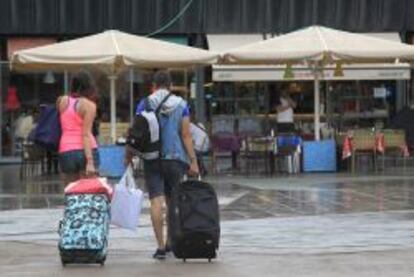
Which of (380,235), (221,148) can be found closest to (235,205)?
(380,235)

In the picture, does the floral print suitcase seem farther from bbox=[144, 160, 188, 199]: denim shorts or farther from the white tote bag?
bbox=[144, 160, 188, 199]: denim shorts

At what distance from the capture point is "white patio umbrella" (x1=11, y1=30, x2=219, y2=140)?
67.1 feet

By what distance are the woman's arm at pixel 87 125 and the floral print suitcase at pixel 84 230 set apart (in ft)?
2.01

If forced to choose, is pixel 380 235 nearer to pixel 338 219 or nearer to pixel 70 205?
Result: pixel 338 219

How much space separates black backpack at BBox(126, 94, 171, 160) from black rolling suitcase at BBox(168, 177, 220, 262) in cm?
55

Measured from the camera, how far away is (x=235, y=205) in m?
15.6

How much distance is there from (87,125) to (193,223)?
163 centimetres

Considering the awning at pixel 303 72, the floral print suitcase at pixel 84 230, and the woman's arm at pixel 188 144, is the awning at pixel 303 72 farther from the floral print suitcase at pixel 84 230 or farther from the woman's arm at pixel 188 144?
the floral print suitcase at pixel 84 230

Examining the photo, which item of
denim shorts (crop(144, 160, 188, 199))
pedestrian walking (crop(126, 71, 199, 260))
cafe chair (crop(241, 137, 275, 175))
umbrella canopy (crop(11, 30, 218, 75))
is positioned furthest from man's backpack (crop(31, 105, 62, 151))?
cafe chair (crop(241, 137, 275, 175))

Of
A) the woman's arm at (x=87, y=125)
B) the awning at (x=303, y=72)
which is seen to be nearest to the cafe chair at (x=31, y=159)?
the awning at (x=303, y=72)

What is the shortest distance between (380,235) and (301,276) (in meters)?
2.86

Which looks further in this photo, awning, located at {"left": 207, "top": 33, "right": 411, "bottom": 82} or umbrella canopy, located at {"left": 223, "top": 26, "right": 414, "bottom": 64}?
awning, located at {"left": 207, "top": 33, "right": 411, "bottom": 82}

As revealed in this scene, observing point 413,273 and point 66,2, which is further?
point 66,2

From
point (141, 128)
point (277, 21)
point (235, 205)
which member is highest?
point (277, 21)
